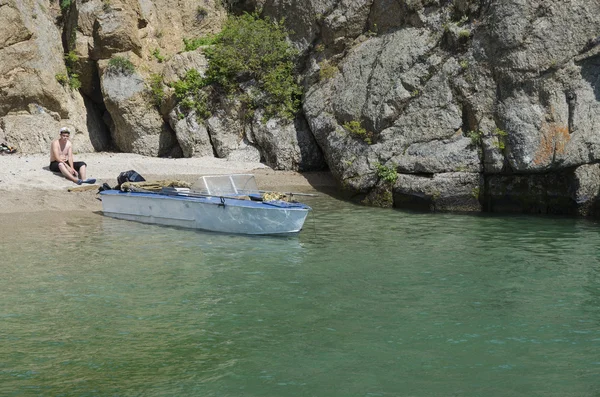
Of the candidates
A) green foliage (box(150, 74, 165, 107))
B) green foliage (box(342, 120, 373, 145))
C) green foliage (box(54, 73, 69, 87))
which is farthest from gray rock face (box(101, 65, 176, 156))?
green foliage (box(342, 120, 373, 145))

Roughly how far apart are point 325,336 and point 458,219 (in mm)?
9147

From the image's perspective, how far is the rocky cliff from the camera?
1619cm

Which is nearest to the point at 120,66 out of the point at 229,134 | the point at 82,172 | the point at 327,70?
the point at 229,134

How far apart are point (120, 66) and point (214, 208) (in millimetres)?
11828

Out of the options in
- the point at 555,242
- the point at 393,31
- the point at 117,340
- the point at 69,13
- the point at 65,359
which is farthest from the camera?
the point at 69,13

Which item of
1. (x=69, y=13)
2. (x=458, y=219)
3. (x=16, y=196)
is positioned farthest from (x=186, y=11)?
(x=458, y=219)

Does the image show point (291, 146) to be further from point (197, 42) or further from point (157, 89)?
point (197, 42)

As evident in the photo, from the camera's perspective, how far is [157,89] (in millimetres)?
23438

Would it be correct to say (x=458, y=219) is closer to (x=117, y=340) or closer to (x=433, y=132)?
(x=433, y=132)

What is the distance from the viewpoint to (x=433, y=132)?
17859mm

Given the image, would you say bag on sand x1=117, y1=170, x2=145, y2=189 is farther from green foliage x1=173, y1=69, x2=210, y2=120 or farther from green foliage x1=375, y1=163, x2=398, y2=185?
green foliage x1=173, y1=69, x2=210, y2=120

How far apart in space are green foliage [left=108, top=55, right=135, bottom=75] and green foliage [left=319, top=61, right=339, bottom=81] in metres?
7.20

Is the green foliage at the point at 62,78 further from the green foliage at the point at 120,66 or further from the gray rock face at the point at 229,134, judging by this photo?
the gray rock face at the point at 229,134

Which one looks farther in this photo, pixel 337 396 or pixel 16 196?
pixel 16 196
